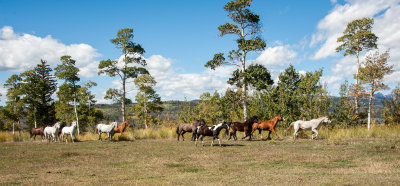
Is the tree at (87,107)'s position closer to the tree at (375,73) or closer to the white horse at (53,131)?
the white horse at (53,131)

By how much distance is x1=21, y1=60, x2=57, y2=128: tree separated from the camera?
140 ft

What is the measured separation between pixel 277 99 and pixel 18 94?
35.9 meters

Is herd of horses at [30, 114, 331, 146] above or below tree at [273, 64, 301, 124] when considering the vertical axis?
below

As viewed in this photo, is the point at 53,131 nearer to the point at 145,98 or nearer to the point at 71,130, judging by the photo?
the point at 71,130

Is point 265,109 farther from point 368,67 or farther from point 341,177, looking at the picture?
point 341,177

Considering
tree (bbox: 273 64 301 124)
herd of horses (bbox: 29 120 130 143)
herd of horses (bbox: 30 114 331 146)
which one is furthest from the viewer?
tree (bbox: 273 64 301 124)

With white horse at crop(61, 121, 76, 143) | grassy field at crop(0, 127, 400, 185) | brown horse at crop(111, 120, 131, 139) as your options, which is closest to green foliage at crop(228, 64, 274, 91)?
brown horse at crop(111, 120, 131, 139)

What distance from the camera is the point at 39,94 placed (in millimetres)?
45469

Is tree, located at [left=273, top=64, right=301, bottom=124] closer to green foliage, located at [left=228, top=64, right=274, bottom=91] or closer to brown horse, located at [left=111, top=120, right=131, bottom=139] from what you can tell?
green foliage, located at [left=228, top=64, right=274, bottom=91]

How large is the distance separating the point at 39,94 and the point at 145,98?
17569 millimetres

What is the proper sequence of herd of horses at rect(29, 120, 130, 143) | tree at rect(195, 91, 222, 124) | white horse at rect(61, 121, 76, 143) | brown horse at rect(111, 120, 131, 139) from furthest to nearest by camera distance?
tree at rect(195, 91, 222, 124) < brown horse at rect(111, 120, 131, 139) < herd of horses at rect(29, 120, 130, 143) < white horse at rect(61, 121, 76, 143)

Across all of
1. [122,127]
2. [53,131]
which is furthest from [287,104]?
[53,131]

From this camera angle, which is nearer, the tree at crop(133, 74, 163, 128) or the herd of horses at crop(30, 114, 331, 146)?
the herd of horses at crop(30, 114, 331, 146)

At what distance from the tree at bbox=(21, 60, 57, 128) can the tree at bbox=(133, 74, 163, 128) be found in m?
15.4
